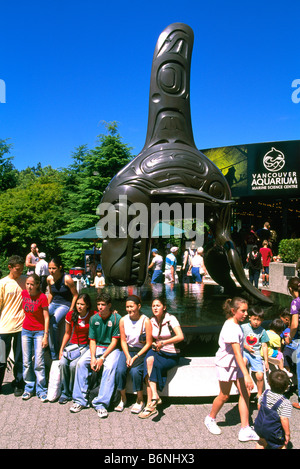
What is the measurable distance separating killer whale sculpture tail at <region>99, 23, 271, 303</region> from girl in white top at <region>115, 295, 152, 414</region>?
172cm

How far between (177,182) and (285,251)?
745 cm

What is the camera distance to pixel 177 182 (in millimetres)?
6234

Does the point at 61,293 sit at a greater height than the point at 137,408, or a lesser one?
greater

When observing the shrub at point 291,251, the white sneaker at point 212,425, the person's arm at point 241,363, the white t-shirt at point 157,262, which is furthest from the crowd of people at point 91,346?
the shrub at point 291,251

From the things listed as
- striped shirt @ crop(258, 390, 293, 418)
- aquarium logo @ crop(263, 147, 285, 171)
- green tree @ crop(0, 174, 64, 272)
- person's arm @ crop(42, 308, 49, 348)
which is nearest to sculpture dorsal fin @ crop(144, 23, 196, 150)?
person's arm @ crop(42, 308, 49, 348)

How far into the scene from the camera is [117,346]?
4.51 meters

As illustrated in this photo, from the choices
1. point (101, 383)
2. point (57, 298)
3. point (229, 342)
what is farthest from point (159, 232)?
point (229, 342)

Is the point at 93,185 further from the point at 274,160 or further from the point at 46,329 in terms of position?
the point at 46,329

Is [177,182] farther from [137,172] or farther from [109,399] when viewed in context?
[109,399]

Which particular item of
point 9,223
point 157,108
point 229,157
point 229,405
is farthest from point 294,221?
point 229,405

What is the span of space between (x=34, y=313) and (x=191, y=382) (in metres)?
2.09

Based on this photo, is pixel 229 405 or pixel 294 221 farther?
pixel 294 221

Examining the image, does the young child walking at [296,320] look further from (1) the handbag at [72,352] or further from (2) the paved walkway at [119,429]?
(1) the handbag at [72,352]

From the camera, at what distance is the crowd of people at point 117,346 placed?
3822mm
